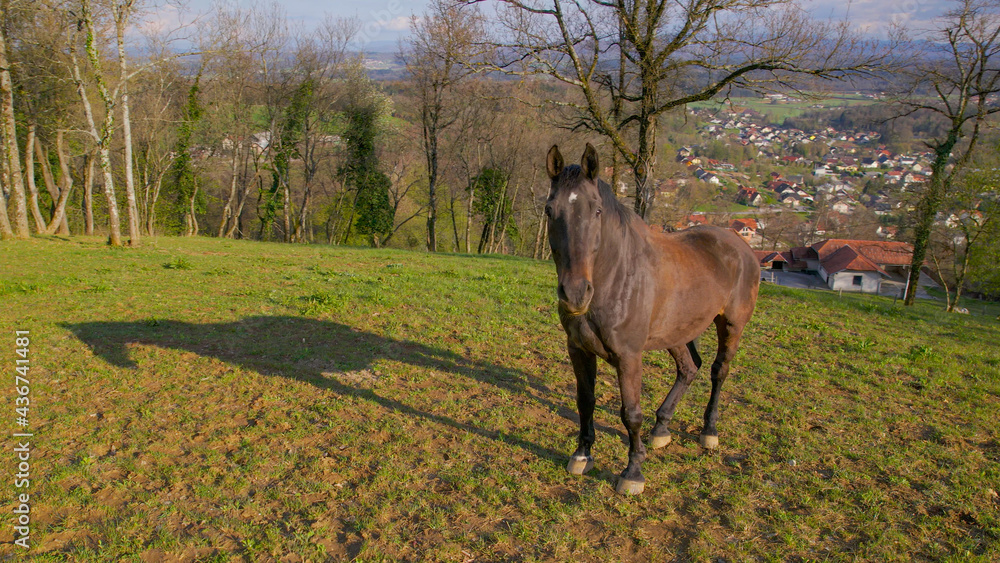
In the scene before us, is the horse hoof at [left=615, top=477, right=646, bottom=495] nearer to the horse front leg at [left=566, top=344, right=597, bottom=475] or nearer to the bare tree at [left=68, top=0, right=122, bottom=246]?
the horse front leg at [left=566, top=344, right=597, bottom=475]

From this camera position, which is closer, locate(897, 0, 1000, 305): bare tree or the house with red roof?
locate(897, 0, 1000, 305): bare tree

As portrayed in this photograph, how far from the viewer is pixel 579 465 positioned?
4227 mm

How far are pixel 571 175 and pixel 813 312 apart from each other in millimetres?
8829

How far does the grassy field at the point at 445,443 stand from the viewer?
340 centimetres

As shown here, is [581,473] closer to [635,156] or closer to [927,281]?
[635,156]

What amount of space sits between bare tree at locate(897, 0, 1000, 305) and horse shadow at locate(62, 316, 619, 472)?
19659mm

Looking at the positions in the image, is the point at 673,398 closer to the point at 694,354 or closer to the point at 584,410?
the point at 694,354

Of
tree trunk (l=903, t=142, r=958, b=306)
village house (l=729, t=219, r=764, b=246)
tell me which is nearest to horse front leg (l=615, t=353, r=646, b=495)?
tree trunk (l=903, t=142, r=958, b=306)

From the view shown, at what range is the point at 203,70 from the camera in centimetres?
2708

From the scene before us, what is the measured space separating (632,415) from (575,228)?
5.36 feet

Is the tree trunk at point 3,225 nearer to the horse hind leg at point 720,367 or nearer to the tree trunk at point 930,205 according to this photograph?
the horse hind leg at point 720,367

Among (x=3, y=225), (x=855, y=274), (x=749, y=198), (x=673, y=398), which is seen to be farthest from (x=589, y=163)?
(x=749, y=198)

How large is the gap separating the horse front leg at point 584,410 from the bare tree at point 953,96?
20072mm

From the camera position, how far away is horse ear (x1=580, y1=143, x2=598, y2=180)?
3.30 m
